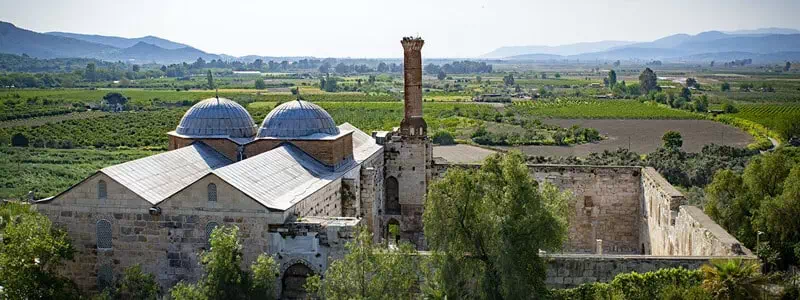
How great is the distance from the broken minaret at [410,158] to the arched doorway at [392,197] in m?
0.15

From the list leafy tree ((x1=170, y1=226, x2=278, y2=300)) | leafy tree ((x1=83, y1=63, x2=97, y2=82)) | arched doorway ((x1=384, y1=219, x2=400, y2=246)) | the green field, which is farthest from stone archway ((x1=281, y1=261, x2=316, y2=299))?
leafy tree ((x1=83, y1=63, x2=97, y2=82))

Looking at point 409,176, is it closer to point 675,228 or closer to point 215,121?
point 215,121

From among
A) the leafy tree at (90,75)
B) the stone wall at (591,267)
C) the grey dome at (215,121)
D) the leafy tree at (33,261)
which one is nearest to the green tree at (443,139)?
the grey dome at (215,121)

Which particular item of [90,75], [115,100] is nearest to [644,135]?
[115,100]

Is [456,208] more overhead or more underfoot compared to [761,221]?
more overhead

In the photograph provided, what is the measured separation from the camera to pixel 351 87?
178750mm

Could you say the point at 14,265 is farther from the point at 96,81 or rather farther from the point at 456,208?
the point at 96,81

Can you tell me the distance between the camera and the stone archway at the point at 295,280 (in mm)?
18047

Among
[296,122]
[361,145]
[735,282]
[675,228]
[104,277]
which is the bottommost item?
[104,277]

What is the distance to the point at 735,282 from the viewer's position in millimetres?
14180

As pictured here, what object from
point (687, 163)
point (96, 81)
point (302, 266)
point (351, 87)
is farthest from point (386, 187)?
point (96, 81)

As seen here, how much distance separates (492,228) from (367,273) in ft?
8.54

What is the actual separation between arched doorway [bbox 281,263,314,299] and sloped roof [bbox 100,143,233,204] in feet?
12.7

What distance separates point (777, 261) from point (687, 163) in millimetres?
30067
